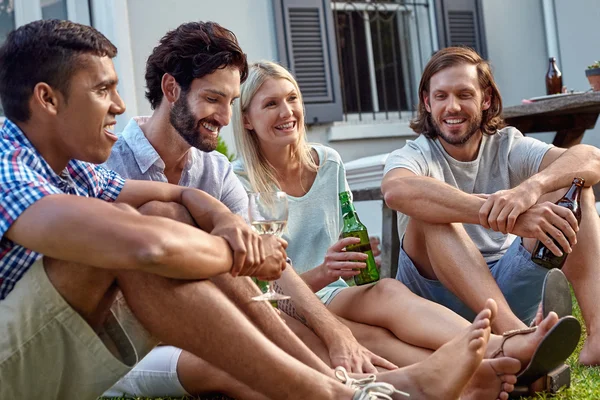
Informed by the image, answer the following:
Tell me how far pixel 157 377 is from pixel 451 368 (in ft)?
3.25

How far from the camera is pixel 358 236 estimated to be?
3.03 metres

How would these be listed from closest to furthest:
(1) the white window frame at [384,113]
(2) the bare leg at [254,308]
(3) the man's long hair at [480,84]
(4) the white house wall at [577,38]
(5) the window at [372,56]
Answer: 1. (2) the bare leg at [254,308]
2. (3) the man's long hair at [480,84]
3. (1) the white window frame at [384,113]
4. (5) the window at [372,56]
5. (4) the white house wall at [577,38]

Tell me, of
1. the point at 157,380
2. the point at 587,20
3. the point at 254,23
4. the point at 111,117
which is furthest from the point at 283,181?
the point at 587,20

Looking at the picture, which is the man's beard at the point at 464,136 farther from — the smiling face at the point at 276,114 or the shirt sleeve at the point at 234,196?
the shirt sleeve at the point at 234,196

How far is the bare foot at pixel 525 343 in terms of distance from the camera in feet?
6.98

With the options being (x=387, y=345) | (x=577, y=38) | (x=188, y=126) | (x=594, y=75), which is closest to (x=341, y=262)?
(x=387, y=345)

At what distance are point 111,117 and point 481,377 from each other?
109cm

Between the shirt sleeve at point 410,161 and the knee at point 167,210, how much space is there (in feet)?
3.99

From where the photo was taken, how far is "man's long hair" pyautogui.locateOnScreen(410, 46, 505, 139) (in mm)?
3301

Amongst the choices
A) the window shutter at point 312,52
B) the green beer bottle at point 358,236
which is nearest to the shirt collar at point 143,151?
the green beer bottle at point 358,236

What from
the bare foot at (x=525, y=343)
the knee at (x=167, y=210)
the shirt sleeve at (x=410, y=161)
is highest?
the shirt sleeve at (x=410, y=161)

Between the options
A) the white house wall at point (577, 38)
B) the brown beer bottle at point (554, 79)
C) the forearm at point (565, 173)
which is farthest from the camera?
the white house wall at point (577, 38)

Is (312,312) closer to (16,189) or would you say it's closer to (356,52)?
(16,189)

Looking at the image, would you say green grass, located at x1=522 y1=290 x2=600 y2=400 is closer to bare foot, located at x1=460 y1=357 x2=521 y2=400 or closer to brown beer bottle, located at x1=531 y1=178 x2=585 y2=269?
bare foot, located at x1=460 y1=357 x2=521 y2=400
